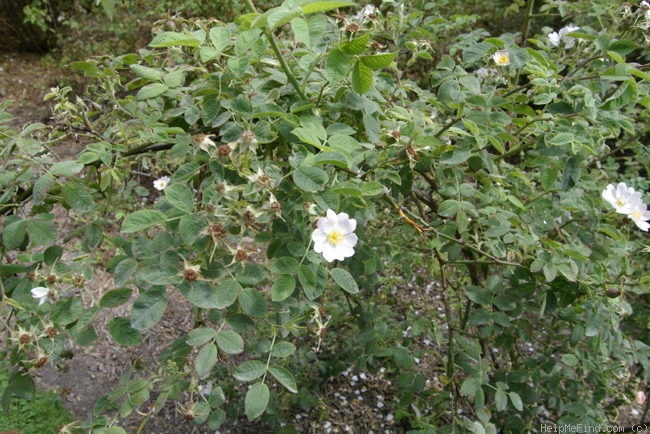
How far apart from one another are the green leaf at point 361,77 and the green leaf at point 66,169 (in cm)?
53

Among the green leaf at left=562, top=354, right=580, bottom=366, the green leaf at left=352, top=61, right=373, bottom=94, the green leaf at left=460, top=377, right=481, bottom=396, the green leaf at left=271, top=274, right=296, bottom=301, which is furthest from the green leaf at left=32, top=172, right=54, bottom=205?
the green leaf at left=562, top=354, right=580, bottom=366

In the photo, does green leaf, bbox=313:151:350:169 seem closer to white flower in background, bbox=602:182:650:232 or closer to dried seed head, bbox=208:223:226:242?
dried seed head, bbox=208:223:226:242

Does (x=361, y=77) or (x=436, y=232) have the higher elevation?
(x=361, y=77)

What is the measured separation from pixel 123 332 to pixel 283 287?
30cm

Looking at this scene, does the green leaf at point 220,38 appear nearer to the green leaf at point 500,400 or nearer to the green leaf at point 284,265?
the green leaf at point 284,265

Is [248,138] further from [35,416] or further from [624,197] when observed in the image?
[35,416]

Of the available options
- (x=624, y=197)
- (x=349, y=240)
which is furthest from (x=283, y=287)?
(x=624, y=197)

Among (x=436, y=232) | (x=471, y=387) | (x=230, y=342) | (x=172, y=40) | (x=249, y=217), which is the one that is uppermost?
(x=172, y=40)

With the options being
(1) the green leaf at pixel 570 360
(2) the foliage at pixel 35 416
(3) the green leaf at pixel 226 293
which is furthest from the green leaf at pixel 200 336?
(2) the foliage at pixel 35 416

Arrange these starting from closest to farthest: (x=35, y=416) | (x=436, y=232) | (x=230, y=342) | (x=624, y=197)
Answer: (x=230, y=342), (x=436, y=232), (x=624, y=197), (x=35, y=416)

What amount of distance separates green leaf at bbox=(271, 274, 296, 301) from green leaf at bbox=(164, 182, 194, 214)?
0.19 meters

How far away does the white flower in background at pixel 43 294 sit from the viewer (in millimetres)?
970

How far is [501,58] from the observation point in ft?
4.49

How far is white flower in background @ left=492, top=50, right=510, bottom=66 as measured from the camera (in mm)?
1295
